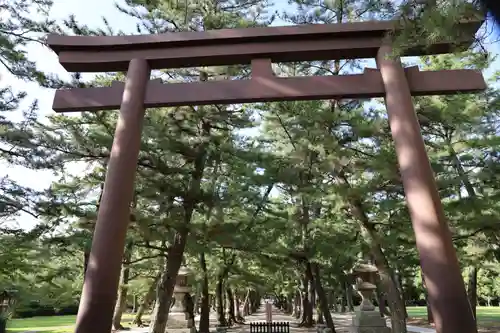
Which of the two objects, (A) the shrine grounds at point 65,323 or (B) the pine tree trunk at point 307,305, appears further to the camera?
(A) the shrine grounds at point 65,323

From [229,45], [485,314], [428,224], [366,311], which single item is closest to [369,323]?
[366,311]

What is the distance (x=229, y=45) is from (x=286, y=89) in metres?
1.14

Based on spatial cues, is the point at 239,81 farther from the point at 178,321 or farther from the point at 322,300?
the point at 322,300

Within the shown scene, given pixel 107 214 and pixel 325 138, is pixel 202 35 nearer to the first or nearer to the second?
pixel 107 214

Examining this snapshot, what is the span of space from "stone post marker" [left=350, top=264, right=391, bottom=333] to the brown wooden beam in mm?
5896

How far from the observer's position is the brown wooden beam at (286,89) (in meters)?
5.27

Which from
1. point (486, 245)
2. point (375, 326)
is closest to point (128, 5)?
point (375, 326)

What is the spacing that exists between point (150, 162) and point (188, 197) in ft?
3.94

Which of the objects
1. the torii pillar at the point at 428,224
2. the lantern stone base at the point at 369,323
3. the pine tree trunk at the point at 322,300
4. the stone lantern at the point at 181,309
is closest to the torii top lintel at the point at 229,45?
the torii pillar at the point at 428,224

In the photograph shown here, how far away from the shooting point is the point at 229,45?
5508mm

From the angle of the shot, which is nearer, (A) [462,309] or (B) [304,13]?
(A) [462,309]

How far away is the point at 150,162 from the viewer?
829cm

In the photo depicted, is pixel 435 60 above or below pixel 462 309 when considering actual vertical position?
above

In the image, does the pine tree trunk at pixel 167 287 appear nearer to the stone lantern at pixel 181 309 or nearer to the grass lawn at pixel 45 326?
the stone lantern at pixel 181 309
